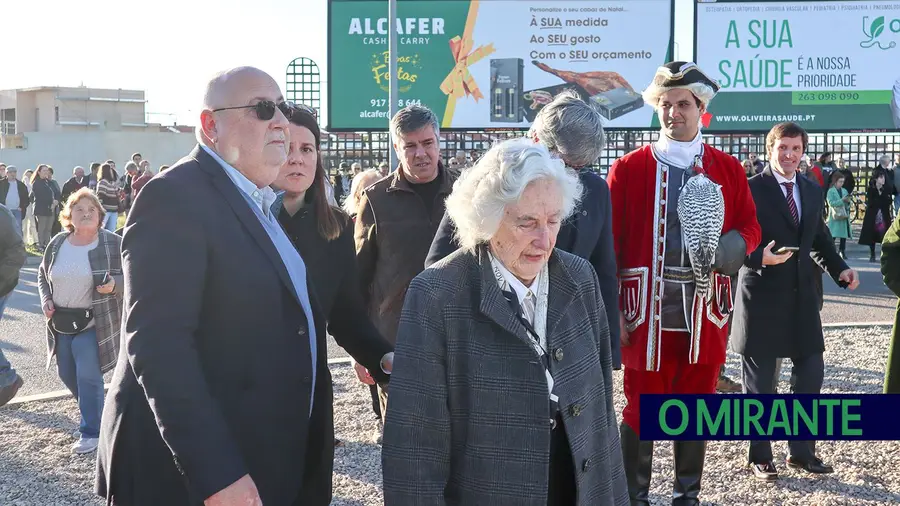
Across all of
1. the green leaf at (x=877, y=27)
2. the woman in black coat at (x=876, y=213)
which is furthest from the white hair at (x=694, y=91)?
the green leaf at (x=877, y=27)

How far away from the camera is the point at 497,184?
2.62 meters

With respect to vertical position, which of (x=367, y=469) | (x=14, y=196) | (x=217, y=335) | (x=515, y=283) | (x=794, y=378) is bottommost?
(x=367, y=469)

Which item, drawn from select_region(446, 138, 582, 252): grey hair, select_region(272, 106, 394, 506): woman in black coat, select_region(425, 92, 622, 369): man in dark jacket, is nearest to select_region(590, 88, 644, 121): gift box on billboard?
select_region(425, 92, 622, 369): man in dark jacket

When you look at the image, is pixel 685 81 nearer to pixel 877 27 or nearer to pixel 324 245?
pixel 324 245

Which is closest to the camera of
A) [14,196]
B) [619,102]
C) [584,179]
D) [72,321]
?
[584,179]

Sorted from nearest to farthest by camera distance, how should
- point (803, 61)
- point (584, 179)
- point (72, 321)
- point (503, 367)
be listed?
1. point (503, 367)
2. point (584, 179)
3. point (72, 321)
4. point (803, 61)

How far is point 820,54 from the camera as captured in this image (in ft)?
73.2

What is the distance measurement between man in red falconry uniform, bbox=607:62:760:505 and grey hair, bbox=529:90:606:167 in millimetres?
768

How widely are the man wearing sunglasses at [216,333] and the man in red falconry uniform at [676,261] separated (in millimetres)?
2184

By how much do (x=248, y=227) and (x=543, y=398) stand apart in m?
0.90

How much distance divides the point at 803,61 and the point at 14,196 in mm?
17814

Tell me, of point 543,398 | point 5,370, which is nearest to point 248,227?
point 543,398

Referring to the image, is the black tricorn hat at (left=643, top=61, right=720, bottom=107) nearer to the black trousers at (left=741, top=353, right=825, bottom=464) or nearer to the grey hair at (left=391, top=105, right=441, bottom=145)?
the grey hair at (left=391, top=105, right=441, bottom=145)

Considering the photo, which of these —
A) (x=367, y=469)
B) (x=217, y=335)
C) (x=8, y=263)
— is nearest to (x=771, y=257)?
(x=367, y=469)
